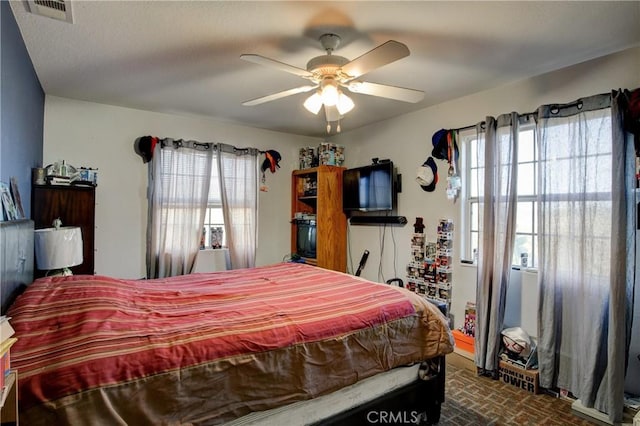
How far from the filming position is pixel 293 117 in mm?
3887

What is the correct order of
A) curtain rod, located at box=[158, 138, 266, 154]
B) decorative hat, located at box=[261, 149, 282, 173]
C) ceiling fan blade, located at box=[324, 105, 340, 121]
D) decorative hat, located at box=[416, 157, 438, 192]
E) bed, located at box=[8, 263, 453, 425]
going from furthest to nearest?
decorative hat, located at box=[261, 149, 282, 173] < curtain rod, located at box=[158, 138, 266, 154] < decorative hat, located at box=[416, 157, 438, 192] < ceiling fan blade, located at box=[324, 105, 340, 121] < bed, located at box=[8, 263, 453, 425]

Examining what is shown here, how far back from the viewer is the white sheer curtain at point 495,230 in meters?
2.73

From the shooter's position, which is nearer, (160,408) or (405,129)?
(160,408)

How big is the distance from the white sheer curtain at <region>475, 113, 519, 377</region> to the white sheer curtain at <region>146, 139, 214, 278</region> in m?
3.02

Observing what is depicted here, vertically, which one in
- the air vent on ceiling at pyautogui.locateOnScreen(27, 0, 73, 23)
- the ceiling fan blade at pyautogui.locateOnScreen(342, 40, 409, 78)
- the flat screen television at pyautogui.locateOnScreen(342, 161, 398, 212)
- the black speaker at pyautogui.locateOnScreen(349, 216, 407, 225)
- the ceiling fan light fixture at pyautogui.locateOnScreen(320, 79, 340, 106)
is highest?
the air vent on ceiling at pyautogui.locateOnScreen(27, 0, 73, 23)

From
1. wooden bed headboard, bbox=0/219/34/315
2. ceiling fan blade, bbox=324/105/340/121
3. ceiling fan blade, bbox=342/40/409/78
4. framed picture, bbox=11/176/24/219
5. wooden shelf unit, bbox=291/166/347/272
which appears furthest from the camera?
wooden shelf unit, bbox=291/166/347/272

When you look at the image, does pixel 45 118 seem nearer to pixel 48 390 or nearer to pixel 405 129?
pixel 48 390

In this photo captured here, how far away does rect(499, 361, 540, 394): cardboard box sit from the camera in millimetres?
2494

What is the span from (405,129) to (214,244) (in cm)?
270

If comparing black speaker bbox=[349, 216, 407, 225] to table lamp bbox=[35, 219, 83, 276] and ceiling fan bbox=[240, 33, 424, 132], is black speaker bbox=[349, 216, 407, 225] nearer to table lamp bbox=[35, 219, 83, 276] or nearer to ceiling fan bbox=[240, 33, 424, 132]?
ceiling fan bbox=[240, 33, 424, 132]

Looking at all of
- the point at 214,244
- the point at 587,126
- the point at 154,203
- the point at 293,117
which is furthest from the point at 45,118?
the point at 587,126

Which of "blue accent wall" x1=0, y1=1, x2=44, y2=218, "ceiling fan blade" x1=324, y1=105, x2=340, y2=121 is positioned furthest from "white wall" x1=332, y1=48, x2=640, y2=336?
"blue accent wall" x1=0, y1=1, x2=44, y2=218

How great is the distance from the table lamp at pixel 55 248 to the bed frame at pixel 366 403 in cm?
12

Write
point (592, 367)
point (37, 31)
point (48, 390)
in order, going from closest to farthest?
point (48, 390)
point (37, 31)
point (592, 367)
